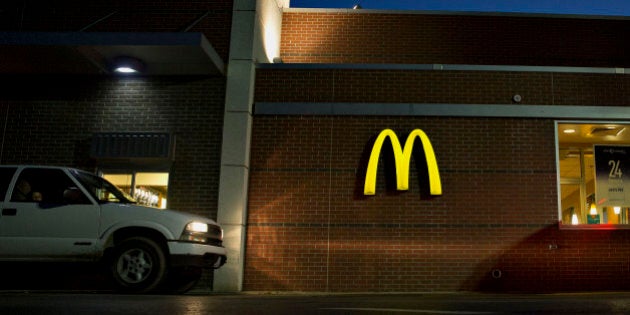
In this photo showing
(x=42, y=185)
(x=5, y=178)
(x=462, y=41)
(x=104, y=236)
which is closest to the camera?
(x=104, y=236)

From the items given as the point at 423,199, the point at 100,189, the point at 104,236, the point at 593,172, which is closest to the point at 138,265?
the point at 104,236

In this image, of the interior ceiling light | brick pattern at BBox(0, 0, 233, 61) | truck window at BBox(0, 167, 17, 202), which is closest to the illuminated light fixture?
brick pattern at BBox(0, 0, 233, 61)

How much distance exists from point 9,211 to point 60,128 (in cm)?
414

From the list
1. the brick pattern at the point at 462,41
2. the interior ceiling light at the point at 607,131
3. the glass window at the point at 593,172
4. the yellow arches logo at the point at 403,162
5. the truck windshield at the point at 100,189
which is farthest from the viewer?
the brick pattern at the point at 462,41

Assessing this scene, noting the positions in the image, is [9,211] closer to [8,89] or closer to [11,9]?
[8,89]

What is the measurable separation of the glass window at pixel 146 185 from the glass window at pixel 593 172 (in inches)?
316

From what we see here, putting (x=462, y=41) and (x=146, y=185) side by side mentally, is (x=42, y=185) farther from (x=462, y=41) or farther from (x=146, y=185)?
(x=462, y=41)

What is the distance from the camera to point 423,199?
12891mm

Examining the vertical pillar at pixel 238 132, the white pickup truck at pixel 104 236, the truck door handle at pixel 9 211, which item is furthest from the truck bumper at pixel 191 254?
the truck door handle at pixel 9 211

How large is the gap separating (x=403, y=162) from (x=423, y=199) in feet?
2.75

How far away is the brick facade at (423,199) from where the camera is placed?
12625mm

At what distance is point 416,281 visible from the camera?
12570mm

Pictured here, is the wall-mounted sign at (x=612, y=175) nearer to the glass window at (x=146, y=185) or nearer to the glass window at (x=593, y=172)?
the glass window at (x=593, y=172)

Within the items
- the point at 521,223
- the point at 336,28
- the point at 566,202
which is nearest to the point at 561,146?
the point at 566,202
